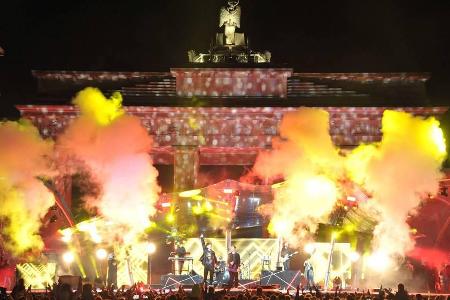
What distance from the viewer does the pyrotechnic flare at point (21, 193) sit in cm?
2717

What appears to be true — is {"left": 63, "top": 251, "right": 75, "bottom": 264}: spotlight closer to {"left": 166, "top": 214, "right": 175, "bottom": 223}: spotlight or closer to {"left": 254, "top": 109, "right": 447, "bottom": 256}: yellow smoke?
{"left": 166, "top": 214, "right": 175, "bottom": 223}: spotlight

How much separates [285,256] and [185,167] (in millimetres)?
8683

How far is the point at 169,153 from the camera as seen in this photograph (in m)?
35.7

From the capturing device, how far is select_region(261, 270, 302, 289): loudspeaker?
23938mm

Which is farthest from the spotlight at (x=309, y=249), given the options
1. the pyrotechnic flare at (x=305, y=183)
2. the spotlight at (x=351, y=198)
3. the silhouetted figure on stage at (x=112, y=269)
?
the silhouetted figure on stage at (x=112, y=269)

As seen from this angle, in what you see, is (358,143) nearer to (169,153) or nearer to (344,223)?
(344,223)

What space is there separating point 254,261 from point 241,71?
1010cm

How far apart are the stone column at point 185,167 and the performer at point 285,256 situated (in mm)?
6685

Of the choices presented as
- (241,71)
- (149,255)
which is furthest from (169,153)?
(149,255)

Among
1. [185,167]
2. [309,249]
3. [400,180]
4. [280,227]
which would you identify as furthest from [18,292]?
[185,167]

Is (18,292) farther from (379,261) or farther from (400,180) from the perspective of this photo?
(400,180)

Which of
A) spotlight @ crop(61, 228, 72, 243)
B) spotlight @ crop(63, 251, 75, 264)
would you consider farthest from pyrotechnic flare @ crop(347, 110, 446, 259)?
spotlight @ crop(63, 251, 75, 264)

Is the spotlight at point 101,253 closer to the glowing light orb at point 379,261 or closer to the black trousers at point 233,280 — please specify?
the black trousers at point 233,280

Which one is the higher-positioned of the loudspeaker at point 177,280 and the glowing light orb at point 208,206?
the glowing light orb at point 208,206
